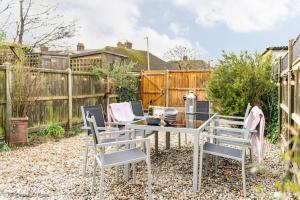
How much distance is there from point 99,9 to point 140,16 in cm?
330

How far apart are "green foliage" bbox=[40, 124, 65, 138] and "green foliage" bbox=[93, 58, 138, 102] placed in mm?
2624

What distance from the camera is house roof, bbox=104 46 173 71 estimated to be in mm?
20644

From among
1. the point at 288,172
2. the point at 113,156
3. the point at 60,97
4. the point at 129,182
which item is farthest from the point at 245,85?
the point at 288,172

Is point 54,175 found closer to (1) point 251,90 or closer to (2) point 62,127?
(2) point 62,127

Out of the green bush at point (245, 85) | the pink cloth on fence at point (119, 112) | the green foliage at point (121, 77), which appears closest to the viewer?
the pink cloth on fence at point (119, 112)

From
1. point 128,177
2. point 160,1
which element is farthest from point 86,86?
point 128,177

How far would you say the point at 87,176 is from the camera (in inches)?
169

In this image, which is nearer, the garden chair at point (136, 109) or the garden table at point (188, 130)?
the garden table at point (188, 130)

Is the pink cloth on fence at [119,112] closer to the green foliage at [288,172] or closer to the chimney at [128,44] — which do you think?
the green foliage at [288,172]


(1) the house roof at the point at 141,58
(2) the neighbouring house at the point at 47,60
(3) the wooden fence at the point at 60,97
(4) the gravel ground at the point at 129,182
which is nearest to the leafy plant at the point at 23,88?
(3) the wooden fence at the point at 60,97

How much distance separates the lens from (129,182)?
158 inches

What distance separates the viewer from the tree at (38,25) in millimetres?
12648

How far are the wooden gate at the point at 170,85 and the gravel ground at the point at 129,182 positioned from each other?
6.42 metres

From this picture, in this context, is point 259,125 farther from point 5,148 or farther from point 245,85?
point 5,148
